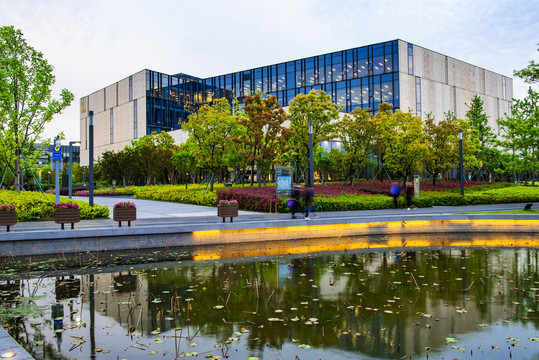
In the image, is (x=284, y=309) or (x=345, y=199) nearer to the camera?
(x=284, y=309)

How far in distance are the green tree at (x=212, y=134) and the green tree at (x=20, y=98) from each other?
926 cm

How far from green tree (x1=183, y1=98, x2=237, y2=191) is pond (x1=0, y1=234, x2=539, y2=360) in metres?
20.8

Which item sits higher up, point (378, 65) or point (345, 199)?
point (378, 65)

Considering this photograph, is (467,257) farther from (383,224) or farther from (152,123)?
(152,123)

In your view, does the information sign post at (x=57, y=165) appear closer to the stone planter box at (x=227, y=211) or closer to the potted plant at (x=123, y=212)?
the potted plant at (x=123, y=212)

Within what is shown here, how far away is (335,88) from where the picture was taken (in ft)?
218

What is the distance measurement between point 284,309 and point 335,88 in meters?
63.1

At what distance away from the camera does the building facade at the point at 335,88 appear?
2371 inches

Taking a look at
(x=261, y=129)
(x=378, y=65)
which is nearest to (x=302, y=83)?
(x=378, y=65)

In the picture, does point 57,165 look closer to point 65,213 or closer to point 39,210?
point 39,210

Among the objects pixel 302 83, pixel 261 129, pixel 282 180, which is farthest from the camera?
pixel 302 83

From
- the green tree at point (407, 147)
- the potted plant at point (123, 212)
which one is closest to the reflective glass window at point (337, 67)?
the green tree at point (407, 147)

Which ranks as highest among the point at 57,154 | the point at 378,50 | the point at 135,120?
the point at 378,50

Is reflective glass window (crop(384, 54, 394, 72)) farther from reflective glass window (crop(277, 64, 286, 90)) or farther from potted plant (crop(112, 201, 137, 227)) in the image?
potted plant (crop(112, 201, 137, 227))
